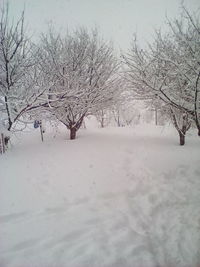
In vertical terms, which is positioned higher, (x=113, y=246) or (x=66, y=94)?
(x=66, y=94)

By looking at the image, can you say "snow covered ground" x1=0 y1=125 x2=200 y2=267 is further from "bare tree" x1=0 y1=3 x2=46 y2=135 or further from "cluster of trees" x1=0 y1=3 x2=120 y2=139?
"cluster of trees" x1=0 y1=3 x2=120 y2=139

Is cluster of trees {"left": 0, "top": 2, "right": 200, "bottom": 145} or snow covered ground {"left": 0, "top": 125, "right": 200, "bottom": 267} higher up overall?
cluster of trees {"left": 0, "top": 2, "right": 200, "bottom": 145}

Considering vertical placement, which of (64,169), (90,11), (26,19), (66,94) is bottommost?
(64,169)

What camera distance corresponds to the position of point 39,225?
8.10 ft

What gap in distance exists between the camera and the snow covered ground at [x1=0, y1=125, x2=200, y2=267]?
6.66ft

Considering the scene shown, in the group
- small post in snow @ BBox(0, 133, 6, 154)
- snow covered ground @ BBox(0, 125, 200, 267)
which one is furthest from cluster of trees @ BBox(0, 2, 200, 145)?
snow covered ground @ BBox(0, 125, 200, 267)

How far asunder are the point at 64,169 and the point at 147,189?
1.65m

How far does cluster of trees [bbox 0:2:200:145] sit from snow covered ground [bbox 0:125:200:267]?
3.75ft

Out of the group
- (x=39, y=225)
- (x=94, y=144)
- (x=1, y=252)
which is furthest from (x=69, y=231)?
(x=94, y=144)

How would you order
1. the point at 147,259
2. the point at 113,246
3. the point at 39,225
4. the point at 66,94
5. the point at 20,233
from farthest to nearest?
the point at 66,94, the point at 39,225, the point at 20,233, the point at 113,246, the point at 147,259

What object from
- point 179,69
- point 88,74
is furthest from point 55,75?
point 179,69

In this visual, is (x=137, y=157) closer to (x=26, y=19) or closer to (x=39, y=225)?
(x=39, y=225)

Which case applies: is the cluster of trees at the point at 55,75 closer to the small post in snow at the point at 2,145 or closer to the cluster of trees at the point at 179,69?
the small post in snow at the point at 2,145

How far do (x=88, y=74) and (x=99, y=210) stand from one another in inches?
190
